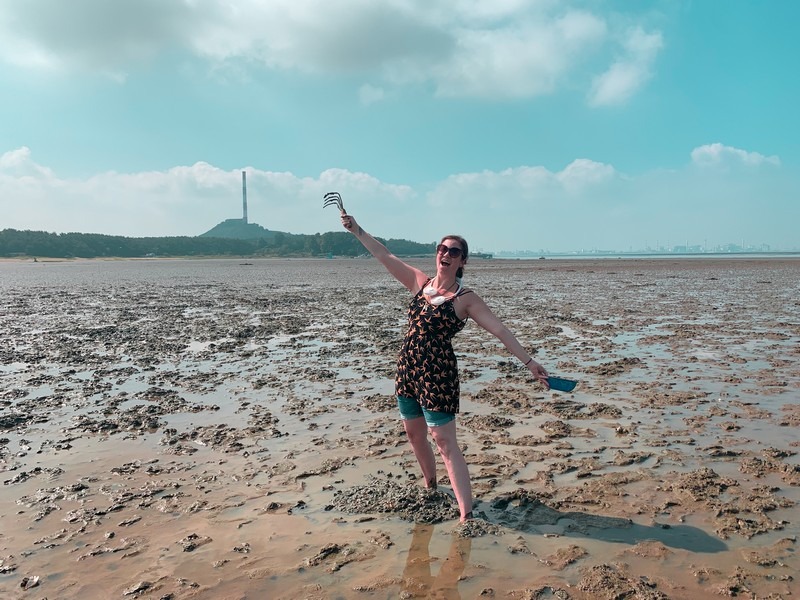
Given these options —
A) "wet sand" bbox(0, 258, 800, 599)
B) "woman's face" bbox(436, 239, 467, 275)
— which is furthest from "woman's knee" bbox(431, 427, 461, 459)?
"woman's face" bbox(436, 239, 467, 275)

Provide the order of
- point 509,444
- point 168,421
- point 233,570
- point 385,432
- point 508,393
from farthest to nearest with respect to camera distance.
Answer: point 508,393 → point 168,421 → point 385,432 → point 509,444 → point 233,570

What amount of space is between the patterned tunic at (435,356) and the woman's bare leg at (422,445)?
0.37 metres

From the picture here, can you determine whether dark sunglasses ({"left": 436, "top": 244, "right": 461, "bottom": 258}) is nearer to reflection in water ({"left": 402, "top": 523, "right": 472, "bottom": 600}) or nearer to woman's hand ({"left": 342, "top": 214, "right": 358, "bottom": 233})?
woman's hand ({"left": 342, "top": 214, "right": 358, "bottom": 233})

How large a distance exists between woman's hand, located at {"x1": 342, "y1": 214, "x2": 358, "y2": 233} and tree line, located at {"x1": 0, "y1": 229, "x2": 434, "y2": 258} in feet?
334

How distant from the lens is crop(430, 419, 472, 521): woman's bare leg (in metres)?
4.53

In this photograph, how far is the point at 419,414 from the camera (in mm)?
4777

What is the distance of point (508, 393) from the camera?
342 inches

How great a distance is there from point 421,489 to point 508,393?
12.9 feet

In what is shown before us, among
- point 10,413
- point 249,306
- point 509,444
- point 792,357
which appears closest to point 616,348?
point 792,357

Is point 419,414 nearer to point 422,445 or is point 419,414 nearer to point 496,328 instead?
Answer: point 422,445

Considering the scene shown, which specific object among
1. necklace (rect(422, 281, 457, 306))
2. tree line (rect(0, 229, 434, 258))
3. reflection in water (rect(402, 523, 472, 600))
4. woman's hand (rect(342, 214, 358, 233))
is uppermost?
tree line (rect(0, 229, 434, 258))

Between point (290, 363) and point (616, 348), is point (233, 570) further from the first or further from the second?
point (616, 348)

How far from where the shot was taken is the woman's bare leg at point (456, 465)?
453 cm

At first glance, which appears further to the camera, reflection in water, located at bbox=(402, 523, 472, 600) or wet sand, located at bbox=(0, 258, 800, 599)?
wet sand, located at bbox=(0, 258, 800, 599)
